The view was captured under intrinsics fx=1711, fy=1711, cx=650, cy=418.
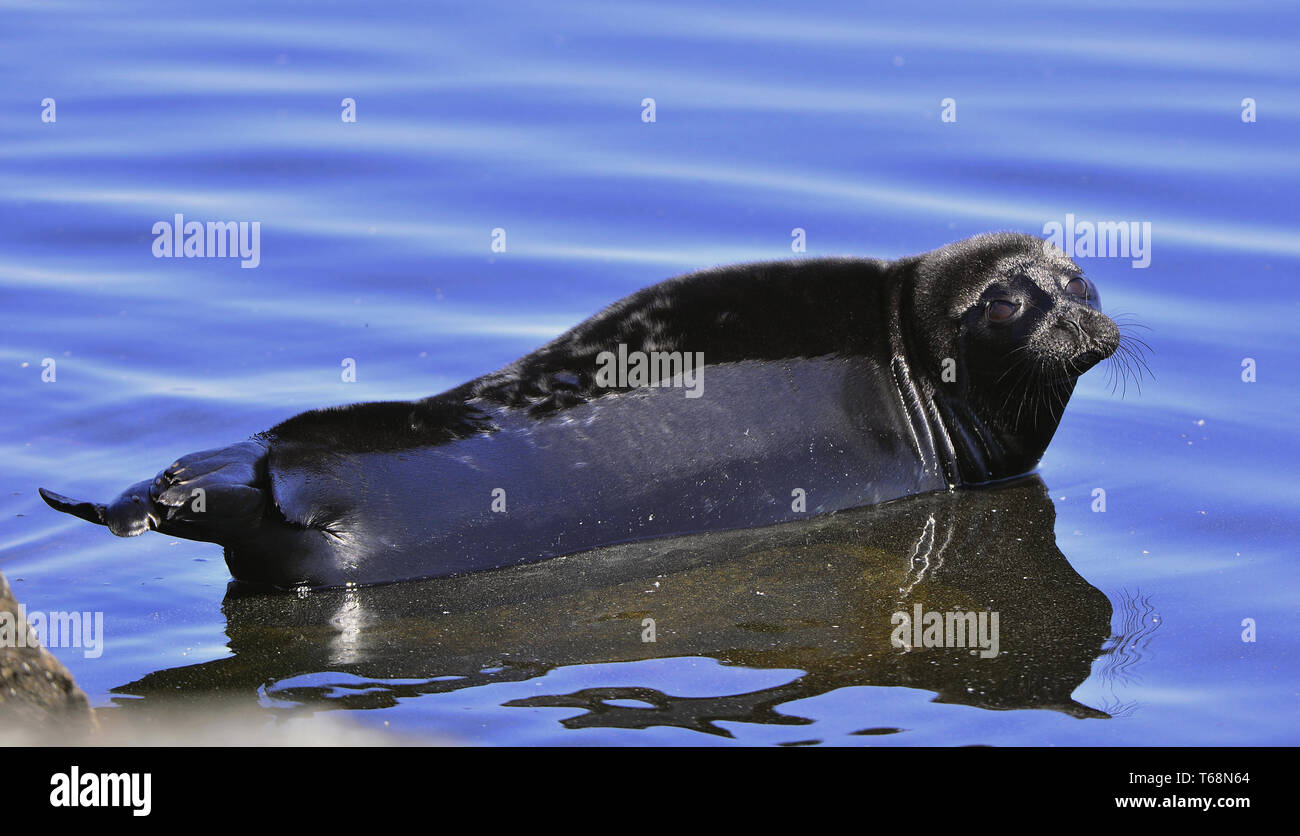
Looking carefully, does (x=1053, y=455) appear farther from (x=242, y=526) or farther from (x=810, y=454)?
(x=242, y=526)

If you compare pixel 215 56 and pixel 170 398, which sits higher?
pixel 215 56

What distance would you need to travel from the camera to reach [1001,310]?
7078mm

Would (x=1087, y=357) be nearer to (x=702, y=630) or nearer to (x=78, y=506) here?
(x=702, y=630)

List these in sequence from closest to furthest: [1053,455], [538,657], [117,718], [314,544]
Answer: [117,718]
[538,657]
[314,544]
[1053,455]

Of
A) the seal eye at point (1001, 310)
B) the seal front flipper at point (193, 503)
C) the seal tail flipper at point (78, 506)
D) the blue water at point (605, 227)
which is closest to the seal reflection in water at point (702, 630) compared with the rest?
the blue water at point (605, 227)

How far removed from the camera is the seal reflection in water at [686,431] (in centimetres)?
611

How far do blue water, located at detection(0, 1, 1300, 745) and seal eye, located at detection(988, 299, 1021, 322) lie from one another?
0.85m

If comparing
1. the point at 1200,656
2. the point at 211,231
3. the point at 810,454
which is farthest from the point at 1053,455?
the point at 211,231

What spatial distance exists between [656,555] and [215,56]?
7848 mm

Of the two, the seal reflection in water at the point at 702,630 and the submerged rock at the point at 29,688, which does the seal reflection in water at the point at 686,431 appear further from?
the submerged rock at the point at 29,688

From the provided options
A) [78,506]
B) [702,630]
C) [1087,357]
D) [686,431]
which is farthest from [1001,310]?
[78,506]

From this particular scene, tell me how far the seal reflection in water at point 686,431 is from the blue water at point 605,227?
44cm

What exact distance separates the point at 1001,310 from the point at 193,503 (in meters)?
3.33

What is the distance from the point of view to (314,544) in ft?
20.1
